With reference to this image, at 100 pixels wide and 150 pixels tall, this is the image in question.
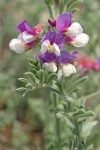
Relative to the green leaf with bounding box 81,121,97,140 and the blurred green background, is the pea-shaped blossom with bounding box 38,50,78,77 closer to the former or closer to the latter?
the green leaf with bounding box 81,121,97,140

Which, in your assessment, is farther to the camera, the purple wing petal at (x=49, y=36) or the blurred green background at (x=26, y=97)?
the blurred green background at (x=26, y=97)

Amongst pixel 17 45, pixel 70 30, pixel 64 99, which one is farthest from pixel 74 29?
pixel 64 99

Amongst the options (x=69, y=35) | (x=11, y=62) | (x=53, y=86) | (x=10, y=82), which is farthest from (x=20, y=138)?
(x=69, y=35)

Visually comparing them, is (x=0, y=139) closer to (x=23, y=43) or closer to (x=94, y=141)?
(x=94, y=141)

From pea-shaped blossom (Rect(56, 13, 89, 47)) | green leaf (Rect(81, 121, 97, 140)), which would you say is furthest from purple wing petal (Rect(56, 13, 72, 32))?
green leaf (Rect(81, 121, 97, 140))

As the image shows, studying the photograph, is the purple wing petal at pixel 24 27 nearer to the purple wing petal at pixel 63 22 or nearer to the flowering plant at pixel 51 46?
the flowering plant at pixel 51 46

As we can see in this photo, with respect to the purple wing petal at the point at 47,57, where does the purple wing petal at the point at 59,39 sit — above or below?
above

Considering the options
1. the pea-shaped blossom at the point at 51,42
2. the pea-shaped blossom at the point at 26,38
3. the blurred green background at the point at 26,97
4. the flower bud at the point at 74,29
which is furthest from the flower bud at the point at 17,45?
the blurred green background at the point at 26,97
